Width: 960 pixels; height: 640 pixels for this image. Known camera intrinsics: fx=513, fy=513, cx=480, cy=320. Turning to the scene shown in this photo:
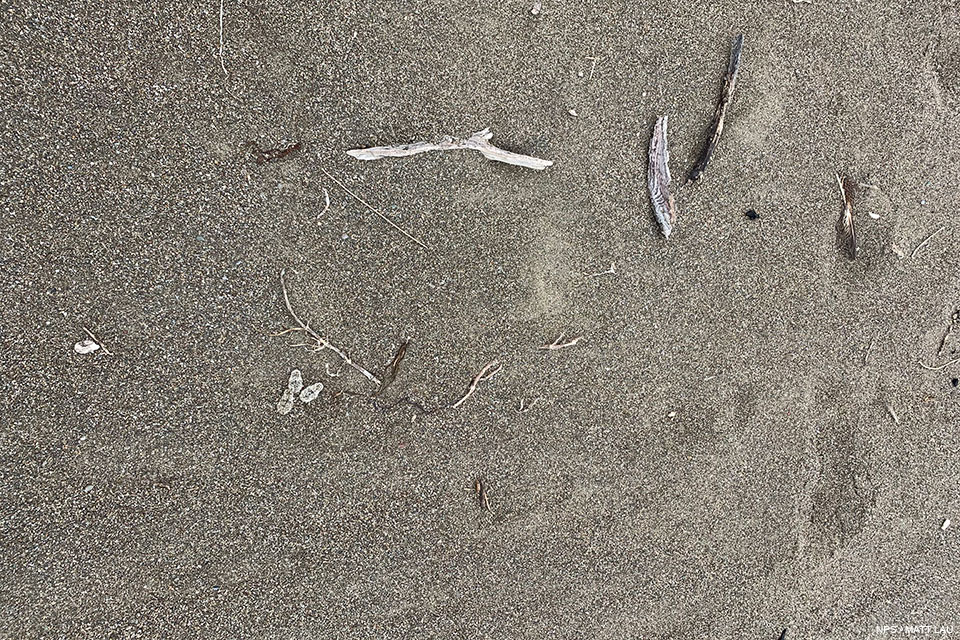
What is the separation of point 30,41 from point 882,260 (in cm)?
341

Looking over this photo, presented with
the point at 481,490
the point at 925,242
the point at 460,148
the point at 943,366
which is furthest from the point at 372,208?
the point at 943,366

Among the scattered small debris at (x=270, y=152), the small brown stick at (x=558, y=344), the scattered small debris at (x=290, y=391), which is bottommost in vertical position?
the scattered small debris at (x=290, y=391)

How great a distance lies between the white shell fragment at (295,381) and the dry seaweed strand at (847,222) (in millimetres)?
2329

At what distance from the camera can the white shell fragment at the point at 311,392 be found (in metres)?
2.02

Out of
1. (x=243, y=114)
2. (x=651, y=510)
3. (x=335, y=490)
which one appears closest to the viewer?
(x=243, y=114)

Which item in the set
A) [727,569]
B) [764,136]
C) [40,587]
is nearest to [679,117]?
[764,136]

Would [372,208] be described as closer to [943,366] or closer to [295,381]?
[295,381]

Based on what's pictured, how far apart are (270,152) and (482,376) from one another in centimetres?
119

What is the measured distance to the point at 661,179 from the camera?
210 centimetres

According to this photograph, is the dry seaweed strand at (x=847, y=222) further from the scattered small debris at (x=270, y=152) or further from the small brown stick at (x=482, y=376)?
the scattered small debris at (x=270, y=152)

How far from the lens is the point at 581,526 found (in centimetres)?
218

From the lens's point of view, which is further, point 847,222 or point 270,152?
point 847,222

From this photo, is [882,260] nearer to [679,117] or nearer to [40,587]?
[679,117]

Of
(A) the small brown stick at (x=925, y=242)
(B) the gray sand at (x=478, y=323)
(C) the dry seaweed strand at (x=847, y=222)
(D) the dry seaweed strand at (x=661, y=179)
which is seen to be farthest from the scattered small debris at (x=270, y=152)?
(A) the small brown stick at (x=925, y=242)
